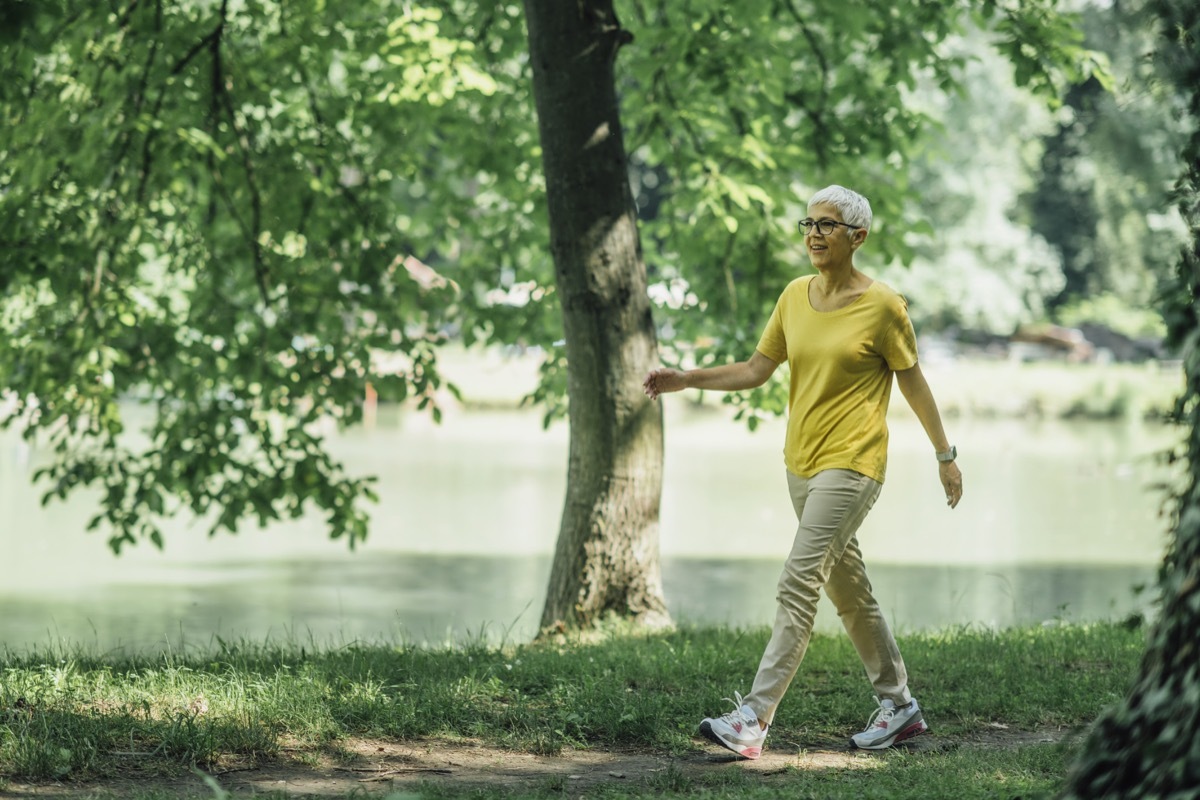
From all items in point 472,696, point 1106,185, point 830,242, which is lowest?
point 472,696

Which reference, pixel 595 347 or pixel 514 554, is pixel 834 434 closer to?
pixel 595 347

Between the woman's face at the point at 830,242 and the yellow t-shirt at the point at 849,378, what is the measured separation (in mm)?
167

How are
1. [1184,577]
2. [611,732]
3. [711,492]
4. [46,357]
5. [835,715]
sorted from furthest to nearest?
1. [711,492]
2. [46,357]
3. [835,715]
4. [611,732]
5. [1184,577]

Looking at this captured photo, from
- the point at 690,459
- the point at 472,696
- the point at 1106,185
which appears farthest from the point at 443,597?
the point at 1106,185

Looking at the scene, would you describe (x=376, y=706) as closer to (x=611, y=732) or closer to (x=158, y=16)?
(x=611, y=732)

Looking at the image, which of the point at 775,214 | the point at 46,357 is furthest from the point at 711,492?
the point at 46,357

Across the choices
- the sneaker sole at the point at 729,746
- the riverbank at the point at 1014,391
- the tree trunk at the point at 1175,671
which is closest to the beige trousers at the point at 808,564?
the sneaker sole at the point at 729,746

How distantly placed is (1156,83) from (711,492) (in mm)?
19573

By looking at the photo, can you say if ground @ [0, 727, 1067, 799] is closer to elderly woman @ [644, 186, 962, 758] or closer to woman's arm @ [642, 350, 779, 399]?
elderly woman @ [644, 186, 962, 758]

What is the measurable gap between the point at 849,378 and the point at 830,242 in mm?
519

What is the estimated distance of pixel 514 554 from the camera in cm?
1744

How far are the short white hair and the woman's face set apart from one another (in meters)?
0.02

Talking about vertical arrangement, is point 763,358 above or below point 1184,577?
above

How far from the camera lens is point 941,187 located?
4450 centimetres
